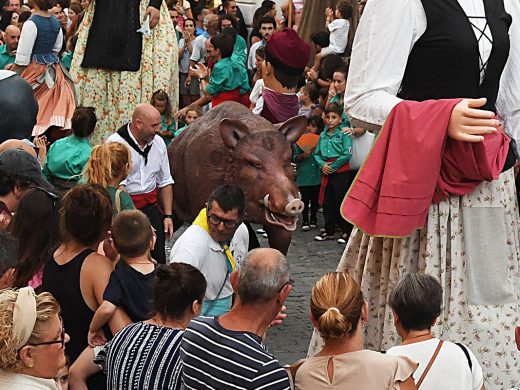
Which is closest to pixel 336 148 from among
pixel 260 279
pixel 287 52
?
pixel 287 52

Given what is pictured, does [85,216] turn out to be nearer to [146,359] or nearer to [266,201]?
[146,359]

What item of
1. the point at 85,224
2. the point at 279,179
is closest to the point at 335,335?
the point at 85,224

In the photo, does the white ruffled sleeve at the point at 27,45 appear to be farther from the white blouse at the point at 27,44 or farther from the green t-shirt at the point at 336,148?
the green t-shirt at the point at 336,148

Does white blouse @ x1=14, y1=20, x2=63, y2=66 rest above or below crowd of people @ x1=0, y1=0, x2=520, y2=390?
below

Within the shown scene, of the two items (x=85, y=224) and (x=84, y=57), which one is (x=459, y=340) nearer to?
(x=85, y=224)

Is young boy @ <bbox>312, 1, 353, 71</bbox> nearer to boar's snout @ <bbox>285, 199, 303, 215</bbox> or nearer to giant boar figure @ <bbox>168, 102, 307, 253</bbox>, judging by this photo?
giant boar figure @ <bbox>168, 102, 307, 253</bbox>

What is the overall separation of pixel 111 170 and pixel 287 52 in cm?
389

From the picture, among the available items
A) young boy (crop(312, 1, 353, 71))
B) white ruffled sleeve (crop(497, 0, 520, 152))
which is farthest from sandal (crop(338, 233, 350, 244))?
white ruffled sleeve (crop(497, 0, 520, 152))

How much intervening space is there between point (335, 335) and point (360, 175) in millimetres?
1028

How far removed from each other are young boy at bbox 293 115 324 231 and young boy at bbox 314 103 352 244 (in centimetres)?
16

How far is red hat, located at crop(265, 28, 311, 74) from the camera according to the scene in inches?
402

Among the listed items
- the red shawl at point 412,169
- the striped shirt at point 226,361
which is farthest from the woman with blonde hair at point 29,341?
the red shawl at point 412,169

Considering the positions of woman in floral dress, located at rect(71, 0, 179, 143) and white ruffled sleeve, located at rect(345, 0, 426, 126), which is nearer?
white ruffled sleeve, located at rect(345, 0, 426, 126)

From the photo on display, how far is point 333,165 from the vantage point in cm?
1039
